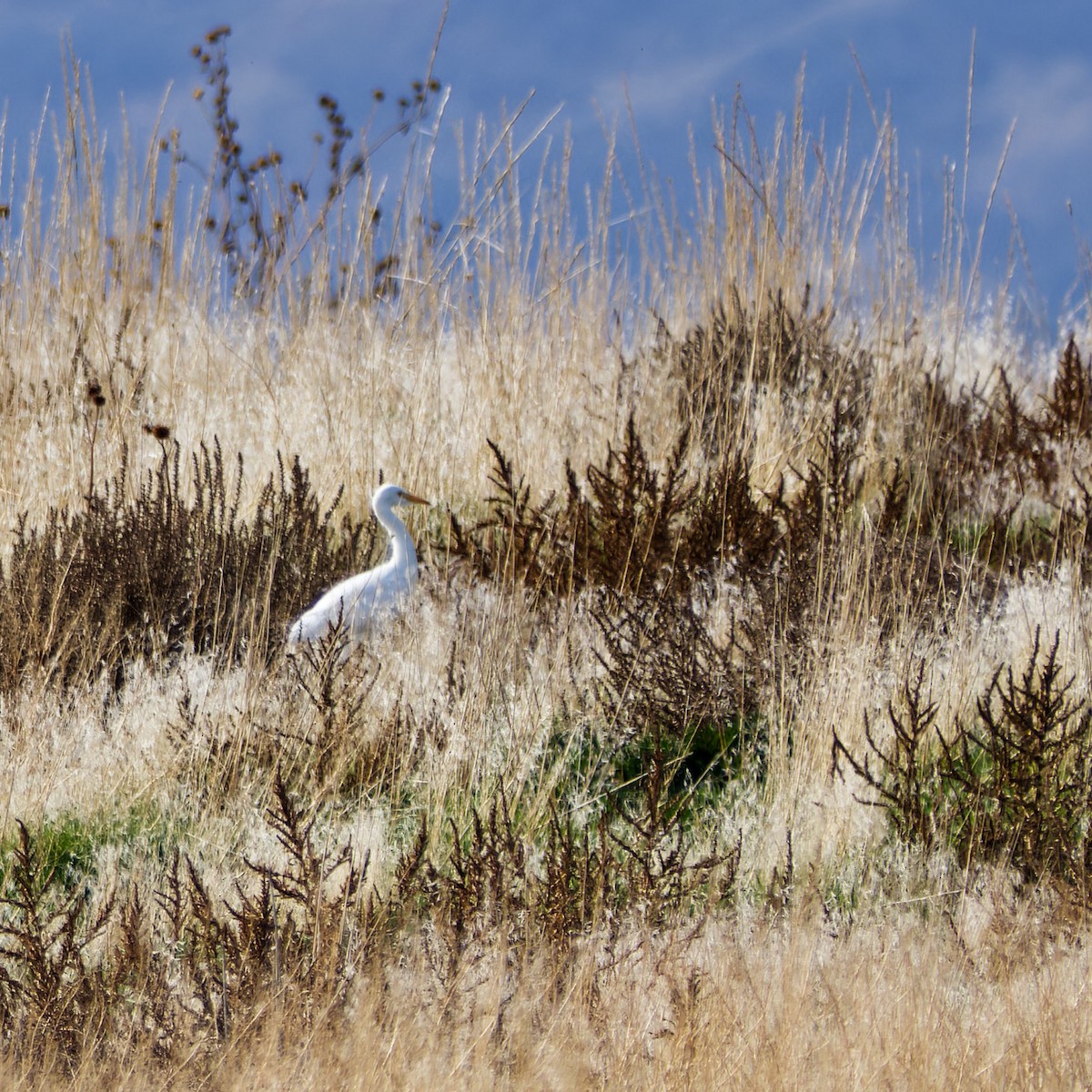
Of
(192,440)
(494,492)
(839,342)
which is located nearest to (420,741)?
(494,492)

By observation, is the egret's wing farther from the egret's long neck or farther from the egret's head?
the egret's head

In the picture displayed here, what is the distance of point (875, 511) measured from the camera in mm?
5324

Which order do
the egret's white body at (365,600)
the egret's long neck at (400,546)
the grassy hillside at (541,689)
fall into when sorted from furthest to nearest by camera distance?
the egret's long neck at (400,546) → the egret's white body at (365,600) → the grassy hillside at (541,689)

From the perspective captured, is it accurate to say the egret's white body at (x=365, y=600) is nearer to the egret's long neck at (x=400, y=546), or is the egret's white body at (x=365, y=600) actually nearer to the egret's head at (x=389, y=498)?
the egret's long neck at (x=400, y=546)

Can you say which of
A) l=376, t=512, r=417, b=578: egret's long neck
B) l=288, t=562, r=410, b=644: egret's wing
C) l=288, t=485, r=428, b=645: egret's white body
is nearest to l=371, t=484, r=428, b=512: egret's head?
l=376, t=512, r=417, b=578: egret's long neck

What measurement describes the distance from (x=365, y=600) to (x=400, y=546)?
0.86 feet


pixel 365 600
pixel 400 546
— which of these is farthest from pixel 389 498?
pixel 365 600

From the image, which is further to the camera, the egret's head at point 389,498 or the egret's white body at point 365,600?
the egret's head at point 389,498

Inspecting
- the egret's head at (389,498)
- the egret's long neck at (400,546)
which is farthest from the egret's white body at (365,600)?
the egret's head at (389,498)

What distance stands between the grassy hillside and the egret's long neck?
0.45 ft

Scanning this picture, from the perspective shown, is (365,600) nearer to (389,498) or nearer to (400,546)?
(400,546)

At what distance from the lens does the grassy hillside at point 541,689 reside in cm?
220

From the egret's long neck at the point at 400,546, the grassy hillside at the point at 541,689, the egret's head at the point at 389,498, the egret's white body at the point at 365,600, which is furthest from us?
the egret's head at the point at 389,498

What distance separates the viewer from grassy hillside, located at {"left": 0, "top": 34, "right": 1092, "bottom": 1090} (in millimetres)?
2197
